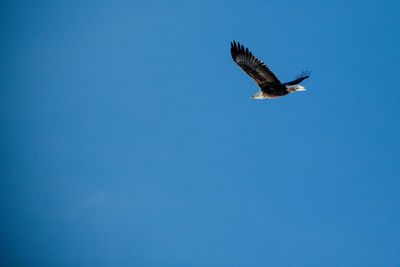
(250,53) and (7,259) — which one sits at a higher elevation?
(7,259)

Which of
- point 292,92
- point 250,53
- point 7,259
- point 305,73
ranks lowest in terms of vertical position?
point 292,92

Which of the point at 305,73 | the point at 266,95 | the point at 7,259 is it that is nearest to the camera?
the point at 266,95

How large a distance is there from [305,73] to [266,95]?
12.1ft

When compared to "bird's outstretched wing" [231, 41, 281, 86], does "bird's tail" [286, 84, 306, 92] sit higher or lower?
A: lower

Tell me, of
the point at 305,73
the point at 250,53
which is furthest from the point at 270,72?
the point at 305,73

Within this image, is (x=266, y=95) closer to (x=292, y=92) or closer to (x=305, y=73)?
(x=292, y=92)

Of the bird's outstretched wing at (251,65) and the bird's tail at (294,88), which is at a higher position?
the bird's outstretched wing at (251,65)

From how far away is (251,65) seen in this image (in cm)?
1356

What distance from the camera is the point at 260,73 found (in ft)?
44.8

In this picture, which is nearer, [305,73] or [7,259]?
[305,73]

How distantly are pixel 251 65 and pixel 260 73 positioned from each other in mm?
522

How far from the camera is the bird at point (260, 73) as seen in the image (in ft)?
43.8

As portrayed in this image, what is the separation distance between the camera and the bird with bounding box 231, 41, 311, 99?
13359 millimetres

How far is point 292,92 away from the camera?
1407 cm
